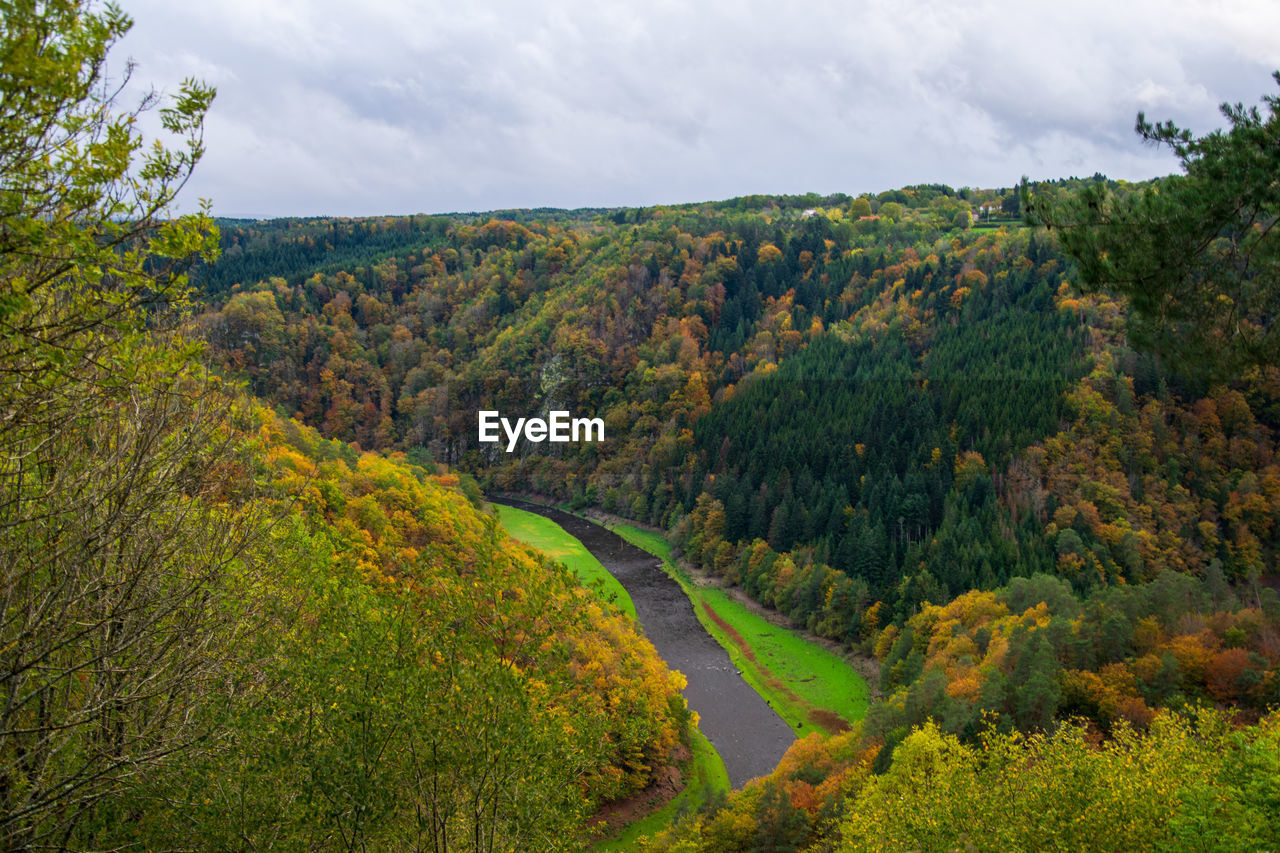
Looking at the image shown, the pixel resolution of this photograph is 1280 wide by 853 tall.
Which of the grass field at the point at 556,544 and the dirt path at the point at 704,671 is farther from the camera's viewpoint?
the grass field at the point at 556,544

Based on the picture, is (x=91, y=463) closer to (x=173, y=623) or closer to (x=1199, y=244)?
(x=173, y=623)

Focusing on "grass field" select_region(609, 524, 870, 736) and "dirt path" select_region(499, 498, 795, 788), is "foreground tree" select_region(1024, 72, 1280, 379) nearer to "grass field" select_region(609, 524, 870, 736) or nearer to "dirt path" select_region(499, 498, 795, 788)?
"dirt path" select_region(499, 498, 795, 788)

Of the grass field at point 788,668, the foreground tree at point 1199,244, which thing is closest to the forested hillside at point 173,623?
the foreground tree at point 1199,244

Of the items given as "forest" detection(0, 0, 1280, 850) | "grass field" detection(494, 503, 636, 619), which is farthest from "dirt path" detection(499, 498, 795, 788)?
"forest" detection(0, 0, 1280, 850)

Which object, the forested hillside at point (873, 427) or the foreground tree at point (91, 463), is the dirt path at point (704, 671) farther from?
the foreground tree at point (91, 463)

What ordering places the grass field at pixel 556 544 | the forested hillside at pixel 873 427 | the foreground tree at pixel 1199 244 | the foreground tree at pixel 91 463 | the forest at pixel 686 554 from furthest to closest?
the grass field at pixel 556 544
the forested hillside at pixel 873 427
the foreground tree at pixel 1199 244
the forest at pixel 686 554
the foreground tree at pixel 91 463

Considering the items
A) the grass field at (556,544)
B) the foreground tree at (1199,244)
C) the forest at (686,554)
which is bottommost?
the grass field at (556,544)

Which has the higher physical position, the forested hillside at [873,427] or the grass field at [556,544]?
the forested hillside at [873,427]

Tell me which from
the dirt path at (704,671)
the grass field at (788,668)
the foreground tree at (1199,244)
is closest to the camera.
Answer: the foreground tree at (1199,244)
